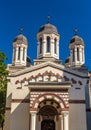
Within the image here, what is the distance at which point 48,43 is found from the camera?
25609mm

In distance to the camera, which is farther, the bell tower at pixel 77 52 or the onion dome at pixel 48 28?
the bell tower at pixel 77 52

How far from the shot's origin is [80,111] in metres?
20.1

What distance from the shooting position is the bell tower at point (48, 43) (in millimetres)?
25016

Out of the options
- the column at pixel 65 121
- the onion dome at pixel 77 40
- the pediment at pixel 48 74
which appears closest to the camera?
the column at pixel 65 121

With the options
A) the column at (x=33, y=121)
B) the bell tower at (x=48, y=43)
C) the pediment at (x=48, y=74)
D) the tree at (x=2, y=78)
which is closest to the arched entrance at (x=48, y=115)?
the column at (x=33, y=121)

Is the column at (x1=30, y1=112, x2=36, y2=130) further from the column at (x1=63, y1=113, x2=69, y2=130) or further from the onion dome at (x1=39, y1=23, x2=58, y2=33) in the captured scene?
the onion dome at (x1=39, y1=23, x2=58, y2=33)

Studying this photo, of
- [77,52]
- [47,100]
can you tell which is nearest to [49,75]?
[47,100]

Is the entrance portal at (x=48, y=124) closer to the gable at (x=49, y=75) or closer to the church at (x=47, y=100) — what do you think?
the church at (x=47, y=100)

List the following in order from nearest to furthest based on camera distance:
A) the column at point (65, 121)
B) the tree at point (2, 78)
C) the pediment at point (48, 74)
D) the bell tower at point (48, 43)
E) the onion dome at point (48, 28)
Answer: the column at point (65, 121) → the tree at point (2, 78) → the pediment at point (48, 74) → the bell tower at point (48, 43) → the onion dome at point (48, 28)

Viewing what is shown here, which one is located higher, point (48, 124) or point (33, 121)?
point (33, 121)

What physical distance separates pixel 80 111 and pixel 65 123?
2.26m

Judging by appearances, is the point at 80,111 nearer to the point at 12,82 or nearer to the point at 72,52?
the point at 12,82

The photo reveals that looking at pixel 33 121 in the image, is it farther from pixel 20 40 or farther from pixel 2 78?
pixel 20 40

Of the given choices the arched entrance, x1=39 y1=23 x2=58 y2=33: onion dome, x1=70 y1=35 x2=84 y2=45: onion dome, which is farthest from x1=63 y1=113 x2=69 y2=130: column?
x1=70 y1=35 x2=84 y2=45: onion dome
